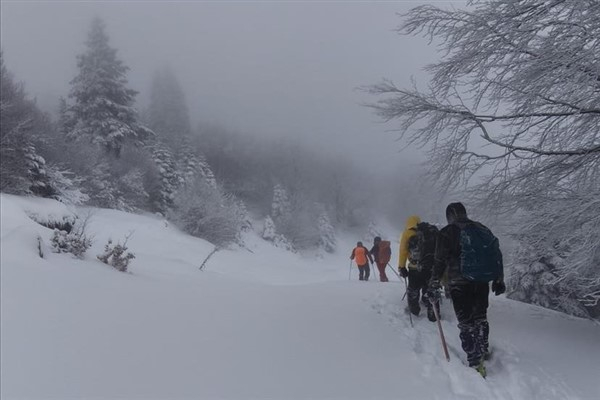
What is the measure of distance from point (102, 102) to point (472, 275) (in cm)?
3495

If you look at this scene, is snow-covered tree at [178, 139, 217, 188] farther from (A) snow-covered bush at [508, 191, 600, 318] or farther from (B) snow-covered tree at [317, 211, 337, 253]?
(A) snow-covered bush at [508, 191, 600, 318]

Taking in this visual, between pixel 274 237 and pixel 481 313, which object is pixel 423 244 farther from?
pixel 274 237

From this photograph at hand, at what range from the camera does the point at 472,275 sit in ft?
15.5

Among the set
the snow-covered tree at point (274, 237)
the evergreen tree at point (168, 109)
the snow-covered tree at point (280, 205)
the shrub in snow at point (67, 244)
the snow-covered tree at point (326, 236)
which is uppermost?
the evergreen tree at point (168, 109)

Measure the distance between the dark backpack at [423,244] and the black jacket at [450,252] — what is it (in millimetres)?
1164

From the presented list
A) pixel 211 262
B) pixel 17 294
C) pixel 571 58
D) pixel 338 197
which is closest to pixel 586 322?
pixel 571 58

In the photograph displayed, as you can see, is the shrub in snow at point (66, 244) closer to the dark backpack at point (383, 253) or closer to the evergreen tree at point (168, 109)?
the dark backpack at point (383, 253)

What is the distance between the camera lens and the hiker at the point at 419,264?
6.29 meters

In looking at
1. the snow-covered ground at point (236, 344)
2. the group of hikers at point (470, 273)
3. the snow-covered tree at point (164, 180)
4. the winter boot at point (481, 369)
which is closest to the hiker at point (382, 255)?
the snow-covered ground at point (236, 344)

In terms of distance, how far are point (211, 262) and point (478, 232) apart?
1838 centimetres

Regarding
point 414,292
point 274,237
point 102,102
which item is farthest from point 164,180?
point 414,292

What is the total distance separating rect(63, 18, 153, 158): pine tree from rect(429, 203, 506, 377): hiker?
32.7 metres

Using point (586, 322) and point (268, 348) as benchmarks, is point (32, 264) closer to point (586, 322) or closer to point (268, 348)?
point (268, 348)

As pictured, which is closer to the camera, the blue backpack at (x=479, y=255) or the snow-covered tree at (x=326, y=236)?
the blue backpack at (x=479, y=255)
